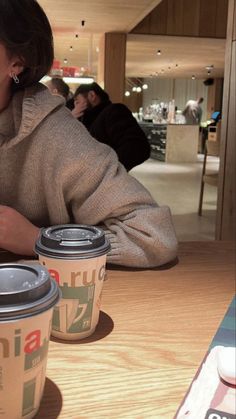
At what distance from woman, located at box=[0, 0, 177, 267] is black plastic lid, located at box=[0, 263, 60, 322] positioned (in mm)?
434

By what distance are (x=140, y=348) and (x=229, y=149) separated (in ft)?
8.22

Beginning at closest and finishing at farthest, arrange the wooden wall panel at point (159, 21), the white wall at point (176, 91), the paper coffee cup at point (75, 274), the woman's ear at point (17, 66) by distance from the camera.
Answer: the paper coffee cup at point (75, 274)
the woman's ear at point (17, 66)
the wooden wall panel at point (159, 21)
the white wall at point (176, 91)

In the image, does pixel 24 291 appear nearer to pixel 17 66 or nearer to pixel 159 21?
pixel 17 66

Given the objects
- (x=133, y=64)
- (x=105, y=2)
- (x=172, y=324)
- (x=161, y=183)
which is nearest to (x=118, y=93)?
(x=161, y=183)

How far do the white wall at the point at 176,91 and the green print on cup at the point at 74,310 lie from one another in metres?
16.4

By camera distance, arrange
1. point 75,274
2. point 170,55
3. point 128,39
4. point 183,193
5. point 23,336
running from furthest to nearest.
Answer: point 170,55
point 128,39
point 183,193
point 75,274
point 23,336

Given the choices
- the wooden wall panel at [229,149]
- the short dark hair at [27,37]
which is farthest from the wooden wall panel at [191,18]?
the short dark hair at [27,37]

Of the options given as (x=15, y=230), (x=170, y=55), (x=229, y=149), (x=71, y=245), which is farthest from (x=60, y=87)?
(x=170, y=55)

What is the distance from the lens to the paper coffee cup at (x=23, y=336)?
1.30 ft

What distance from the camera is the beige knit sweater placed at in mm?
901

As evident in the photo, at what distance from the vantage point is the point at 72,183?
0.98 m

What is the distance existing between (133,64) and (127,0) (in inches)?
278

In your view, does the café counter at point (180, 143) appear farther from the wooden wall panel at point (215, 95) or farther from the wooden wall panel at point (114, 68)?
the wooden wall panel at point (215, 95)

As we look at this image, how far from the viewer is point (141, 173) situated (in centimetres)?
823
